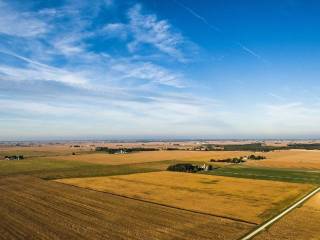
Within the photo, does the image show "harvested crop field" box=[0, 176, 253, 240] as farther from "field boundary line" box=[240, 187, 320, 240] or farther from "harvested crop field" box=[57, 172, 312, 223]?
"harvested crop field" box=[57, 172, 312, 223]

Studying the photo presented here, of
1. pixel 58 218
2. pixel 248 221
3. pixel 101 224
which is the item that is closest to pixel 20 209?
pixel 58 218

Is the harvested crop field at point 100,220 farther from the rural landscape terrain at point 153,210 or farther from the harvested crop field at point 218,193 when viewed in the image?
the harvested crop field at point 218,193

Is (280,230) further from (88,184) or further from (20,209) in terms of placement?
(88,184)

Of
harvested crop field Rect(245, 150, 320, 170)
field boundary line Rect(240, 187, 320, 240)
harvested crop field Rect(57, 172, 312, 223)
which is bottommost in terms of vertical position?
field boundary line Rect(240, 187, 320, 240)

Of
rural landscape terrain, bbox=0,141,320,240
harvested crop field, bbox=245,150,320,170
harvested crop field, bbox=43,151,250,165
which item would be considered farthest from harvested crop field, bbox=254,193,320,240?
harvested crop field, bbox=43,151,250,165

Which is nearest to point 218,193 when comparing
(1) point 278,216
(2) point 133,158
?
(1) point 278,216

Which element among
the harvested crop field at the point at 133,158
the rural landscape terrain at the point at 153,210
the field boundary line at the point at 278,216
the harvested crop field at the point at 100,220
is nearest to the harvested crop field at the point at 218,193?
the rural landscape terrain at the point at 153,210

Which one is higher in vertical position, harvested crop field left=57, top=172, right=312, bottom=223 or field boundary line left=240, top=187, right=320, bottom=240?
harvested crop field left=57, top=172, right=312, bottom=223
